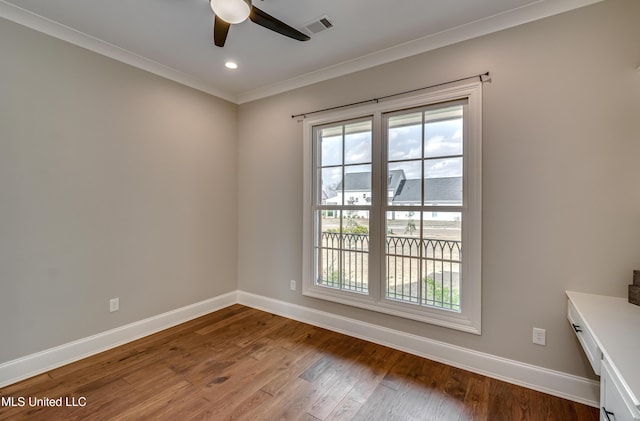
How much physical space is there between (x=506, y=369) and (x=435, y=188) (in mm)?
1508

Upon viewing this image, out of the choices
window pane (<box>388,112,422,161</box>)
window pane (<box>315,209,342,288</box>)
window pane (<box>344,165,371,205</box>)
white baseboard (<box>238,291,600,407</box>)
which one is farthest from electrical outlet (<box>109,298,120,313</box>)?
window pane (<box>388,112,422,161</box>)

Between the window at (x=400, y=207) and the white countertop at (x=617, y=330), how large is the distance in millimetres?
683

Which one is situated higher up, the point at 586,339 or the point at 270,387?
the point at 586,339

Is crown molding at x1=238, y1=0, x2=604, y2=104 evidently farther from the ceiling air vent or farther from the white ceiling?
the ceiling air vent

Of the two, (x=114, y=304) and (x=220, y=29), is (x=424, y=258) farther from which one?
(x=114, y=304)

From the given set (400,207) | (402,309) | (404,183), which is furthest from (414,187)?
(402,309)

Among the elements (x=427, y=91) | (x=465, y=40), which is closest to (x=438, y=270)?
(x=427, y=91)

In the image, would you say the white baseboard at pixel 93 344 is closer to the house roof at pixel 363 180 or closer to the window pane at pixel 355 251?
the window pane at pixel 355 251

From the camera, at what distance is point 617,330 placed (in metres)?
1.41

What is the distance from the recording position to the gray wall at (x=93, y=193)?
2.17 meters

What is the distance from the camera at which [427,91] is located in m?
2.50

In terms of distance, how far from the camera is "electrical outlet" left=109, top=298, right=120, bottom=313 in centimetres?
268

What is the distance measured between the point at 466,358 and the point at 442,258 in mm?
816

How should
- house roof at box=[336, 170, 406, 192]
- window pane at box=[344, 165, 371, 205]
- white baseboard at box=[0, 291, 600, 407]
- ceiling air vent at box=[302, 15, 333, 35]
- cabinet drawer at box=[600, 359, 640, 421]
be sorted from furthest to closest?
1. window pane at box=[344, 165, 371, 205]
2. house roof at box=[336, 170, 406, 192]
3. ceiling air vent at box=[302, 15, 333, 35]
4. white baseboard at box=[0, 291, 600, 407]
5. cabinet drawer at box=[600, 359, 640, 421]
